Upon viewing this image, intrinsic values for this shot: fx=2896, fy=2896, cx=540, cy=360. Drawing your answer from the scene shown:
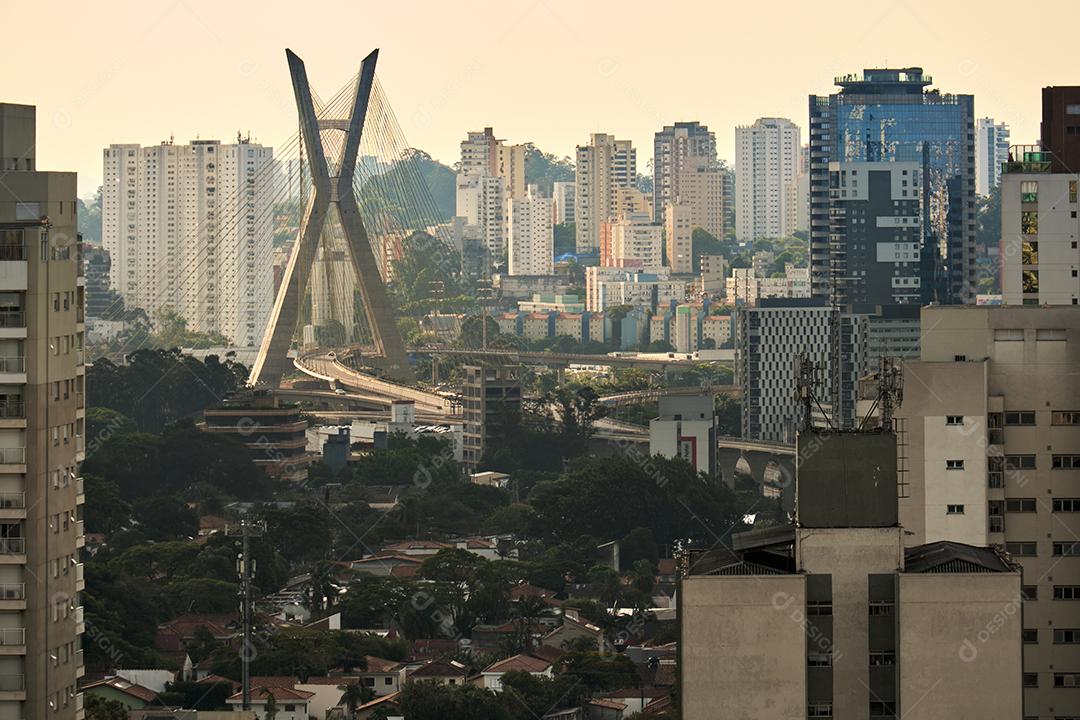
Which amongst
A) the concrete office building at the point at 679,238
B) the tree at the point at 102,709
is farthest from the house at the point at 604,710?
the concrete office building at the point at 679,238

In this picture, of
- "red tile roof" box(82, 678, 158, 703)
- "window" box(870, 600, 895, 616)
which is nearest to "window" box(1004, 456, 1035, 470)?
"window" box(870, 600, 895, 616)

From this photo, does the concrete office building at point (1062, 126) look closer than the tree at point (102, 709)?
No

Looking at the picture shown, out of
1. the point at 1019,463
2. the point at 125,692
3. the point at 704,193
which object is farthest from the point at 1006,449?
the point at 704,193

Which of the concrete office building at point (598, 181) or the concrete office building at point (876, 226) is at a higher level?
the concrete office building at point (598, 181)

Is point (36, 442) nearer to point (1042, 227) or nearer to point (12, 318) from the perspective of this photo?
point (12, 318)

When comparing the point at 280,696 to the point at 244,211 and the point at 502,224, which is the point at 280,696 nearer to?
the point at 244,211

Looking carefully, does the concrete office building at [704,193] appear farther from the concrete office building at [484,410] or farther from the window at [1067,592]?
the window at [1067,592]

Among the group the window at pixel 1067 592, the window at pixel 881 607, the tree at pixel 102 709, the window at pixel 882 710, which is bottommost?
the tree at pixel 102 709
